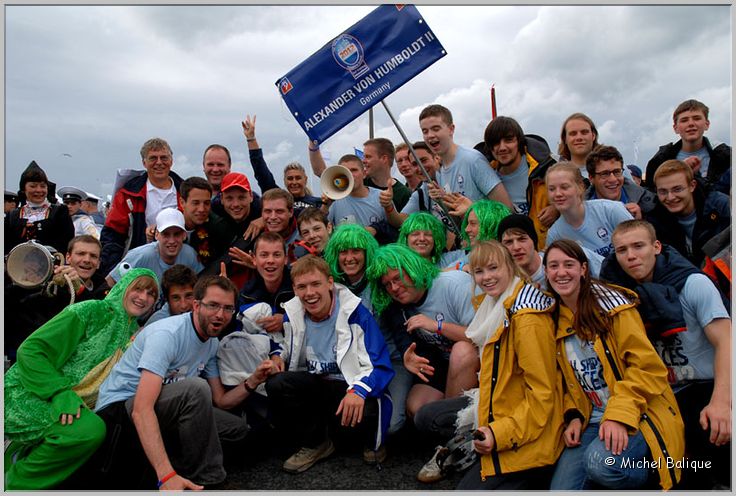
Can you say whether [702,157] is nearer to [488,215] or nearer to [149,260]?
[488,215]

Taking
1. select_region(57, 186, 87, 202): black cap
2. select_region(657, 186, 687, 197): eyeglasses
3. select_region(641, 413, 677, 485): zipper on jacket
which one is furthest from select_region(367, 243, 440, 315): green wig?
select_region(57, 186, 87, 202): black cap

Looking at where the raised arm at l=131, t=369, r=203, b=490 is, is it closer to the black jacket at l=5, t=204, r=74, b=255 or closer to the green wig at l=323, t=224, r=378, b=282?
the green wig at l=323, t=224, r=378, b=282

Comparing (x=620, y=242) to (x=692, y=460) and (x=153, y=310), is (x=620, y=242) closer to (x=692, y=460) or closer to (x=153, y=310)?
(x=692, y=460)

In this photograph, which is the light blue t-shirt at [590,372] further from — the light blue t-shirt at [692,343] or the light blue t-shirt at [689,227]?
the light blue t-shirt at [689,227]

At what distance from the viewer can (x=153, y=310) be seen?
4684mm

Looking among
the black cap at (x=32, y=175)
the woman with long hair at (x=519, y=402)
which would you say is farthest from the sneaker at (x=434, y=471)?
the black cap at (x=32, y=175)

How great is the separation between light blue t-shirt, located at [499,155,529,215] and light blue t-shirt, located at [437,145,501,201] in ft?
0.64

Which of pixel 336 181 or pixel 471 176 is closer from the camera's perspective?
pixel 471 176

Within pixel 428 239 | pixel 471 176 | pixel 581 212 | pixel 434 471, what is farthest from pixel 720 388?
pixel 471 176

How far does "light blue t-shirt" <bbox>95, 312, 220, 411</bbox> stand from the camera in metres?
3.78

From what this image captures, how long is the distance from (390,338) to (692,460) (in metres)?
2.31

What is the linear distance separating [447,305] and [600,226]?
4.72 ft

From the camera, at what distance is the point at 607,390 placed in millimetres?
3279

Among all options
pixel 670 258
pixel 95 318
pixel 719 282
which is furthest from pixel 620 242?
pixel 95 318
